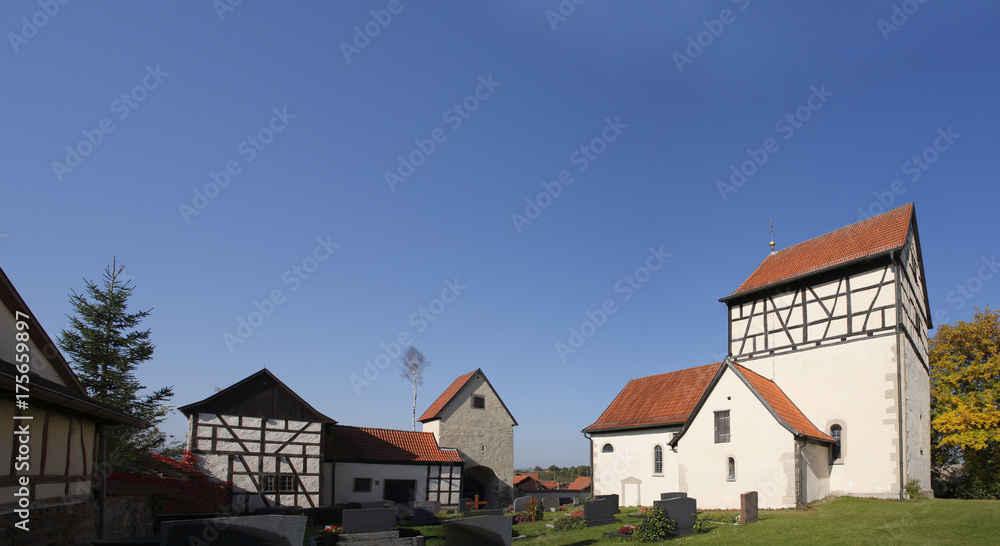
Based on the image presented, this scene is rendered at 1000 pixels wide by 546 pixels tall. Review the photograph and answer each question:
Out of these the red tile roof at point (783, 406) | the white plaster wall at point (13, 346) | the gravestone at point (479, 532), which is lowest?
the gravestone at point (479, 532)

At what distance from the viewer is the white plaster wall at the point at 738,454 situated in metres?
22.2

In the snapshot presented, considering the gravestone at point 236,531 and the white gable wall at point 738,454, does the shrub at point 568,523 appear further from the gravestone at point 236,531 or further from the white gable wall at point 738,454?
the gravestone at point 236,531

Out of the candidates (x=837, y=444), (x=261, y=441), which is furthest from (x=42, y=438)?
(x=837, y=444)

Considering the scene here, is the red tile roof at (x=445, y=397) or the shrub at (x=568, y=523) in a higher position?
the red tile roof at (x=445, y=397)

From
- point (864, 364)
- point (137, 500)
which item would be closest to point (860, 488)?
point (864, 364)

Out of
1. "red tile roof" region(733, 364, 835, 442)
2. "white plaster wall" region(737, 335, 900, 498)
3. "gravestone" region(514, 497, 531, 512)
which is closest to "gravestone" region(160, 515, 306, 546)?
"gravestone" region(514, 497, 531, 512)

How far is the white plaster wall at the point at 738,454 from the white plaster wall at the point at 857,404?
3620mm

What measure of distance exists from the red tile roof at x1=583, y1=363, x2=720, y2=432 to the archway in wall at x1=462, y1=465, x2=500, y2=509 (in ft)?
24.6

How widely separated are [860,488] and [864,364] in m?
4.86

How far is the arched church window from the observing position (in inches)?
954

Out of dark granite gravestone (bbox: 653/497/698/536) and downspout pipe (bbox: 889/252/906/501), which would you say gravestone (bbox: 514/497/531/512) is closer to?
dark granite gravestone (bbox: 653/497/698/536)

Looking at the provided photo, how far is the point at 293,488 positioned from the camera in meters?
26.7

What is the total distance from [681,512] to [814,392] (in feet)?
38.7

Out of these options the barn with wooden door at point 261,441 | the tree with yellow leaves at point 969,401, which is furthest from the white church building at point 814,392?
the barn with wooden door at point 261,441
